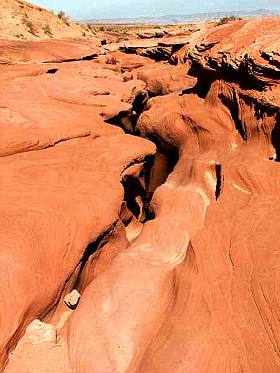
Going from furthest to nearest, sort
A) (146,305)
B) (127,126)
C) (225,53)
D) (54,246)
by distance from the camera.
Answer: (127,126), (225,53), (54,246), (146,305)

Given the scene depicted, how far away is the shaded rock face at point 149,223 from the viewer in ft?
17.4

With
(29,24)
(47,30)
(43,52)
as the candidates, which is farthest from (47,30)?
(43,52)

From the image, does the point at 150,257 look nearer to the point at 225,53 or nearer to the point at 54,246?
the point at 54,246

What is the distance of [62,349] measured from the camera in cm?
564

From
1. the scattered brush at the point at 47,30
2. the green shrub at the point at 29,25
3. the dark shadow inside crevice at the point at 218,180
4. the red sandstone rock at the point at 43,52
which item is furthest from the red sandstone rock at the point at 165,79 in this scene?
the scattered brush at the point at 47,30

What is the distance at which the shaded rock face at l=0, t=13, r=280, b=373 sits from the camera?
5.29m

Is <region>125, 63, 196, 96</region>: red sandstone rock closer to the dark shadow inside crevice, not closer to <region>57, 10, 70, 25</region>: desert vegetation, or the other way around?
the dark shadow inside crevice

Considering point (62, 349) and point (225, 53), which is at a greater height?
point (225, 53)

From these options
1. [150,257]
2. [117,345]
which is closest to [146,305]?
[117,345]

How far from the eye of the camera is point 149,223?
846 centimetres

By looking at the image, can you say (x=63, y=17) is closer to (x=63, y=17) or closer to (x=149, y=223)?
(x=63, y=17)

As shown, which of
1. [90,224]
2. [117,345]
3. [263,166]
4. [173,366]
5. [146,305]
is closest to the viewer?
[173,366]

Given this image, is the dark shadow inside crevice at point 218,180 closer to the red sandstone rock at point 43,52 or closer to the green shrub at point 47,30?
the red sandstone rock at point 43,52

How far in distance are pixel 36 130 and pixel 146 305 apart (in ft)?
19.3
